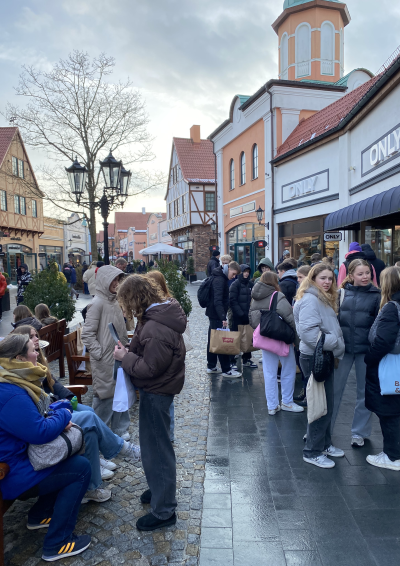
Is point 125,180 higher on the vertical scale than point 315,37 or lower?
lower

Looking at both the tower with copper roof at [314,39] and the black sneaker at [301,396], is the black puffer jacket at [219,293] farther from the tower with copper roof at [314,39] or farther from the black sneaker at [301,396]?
the tower with copper roof at [314,39]

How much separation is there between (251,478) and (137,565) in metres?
1.32

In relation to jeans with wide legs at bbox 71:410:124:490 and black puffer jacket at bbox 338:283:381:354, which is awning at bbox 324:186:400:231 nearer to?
black puffer jacket at bbox 338:283:381:354

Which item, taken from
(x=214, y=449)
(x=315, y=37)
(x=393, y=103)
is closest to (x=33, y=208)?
(x=315, y=37)

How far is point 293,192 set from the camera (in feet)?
51.9

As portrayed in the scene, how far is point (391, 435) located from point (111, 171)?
24.2 ft

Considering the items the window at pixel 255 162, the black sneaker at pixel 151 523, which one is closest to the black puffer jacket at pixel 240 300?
the black sneaker at pixel 151 523

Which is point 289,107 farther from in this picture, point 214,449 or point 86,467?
point 86,467

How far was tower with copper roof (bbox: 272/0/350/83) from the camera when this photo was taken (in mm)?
22484

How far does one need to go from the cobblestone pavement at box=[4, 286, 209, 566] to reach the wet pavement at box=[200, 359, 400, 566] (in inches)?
4.4

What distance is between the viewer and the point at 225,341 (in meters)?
6.33

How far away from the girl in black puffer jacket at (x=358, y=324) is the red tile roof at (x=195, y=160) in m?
31.4

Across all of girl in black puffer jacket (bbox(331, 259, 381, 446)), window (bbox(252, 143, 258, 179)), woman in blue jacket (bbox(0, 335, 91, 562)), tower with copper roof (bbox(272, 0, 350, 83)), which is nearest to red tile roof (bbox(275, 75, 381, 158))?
window (bbox(252, 143, 258, 179))

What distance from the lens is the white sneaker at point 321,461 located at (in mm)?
3712
